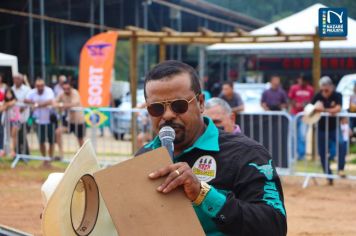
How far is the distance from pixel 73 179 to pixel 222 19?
22.3 meters

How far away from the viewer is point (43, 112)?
→ 1566cm

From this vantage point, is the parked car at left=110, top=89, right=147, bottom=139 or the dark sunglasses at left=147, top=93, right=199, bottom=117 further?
the parked car at left=110, top=89, right=147, bottom=139

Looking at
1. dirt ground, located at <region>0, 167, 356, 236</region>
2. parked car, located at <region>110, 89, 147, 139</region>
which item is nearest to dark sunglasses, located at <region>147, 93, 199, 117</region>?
dirt ground, located at <region>0, 167, 356, 236</region>

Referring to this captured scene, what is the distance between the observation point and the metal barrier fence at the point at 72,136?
15.5 meters

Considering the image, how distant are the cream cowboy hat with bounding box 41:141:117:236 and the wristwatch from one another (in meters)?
0.42

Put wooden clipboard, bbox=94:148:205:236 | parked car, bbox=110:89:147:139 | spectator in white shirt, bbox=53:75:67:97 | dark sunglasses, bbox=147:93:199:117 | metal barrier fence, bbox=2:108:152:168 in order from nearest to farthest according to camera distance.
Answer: wooden clipboard, bbox=94:148:205:236 < dark sunglasses, bbox=147:93:199:117 < parked car, bbox=110:89:147:139 < metal barrier fence, bbox=2:108:152:168 < spectator in white shirt, bbox=53:75:67:97

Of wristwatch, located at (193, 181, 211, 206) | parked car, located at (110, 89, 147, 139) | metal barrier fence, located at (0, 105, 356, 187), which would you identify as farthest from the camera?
parked car, located at (110, 89, 147, 139)

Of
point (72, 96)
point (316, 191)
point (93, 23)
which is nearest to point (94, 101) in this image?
point (72, 96)

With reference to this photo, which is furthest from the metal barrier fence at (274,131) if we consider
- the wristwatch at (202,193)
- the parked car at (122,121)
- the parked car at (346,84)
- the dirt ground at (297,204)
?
the wristwatch at (202,193)

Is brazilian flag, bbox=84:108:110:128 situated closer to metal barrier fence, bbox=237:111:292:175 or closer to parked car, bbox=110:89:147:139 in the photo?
parked car, bbox=110:89:147:139

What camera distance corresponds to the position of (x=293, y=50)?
20922 mm

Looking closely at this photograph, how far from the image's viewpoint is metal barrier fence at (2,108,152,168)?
1546 centimetres

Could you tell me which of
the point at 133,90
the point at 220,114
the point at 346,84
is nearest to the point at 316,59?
the point at 133,90

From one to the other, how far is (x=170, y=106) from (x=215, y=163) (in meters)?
0.27
